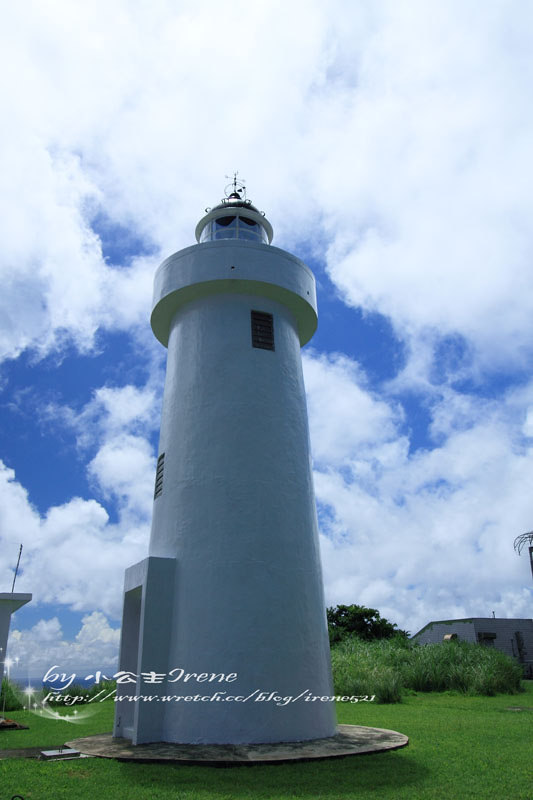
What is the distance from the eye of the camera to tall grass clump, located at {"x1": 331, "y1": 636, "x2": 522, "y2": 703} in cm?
1589

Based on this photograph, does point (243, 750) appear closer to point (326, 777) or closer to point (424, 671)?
point (326, 777)

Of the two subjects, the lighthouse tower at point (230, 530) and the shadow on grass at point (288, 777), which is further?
the lighthouse tower at point (230, 530)

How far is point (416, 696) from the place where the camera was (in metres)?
16.3

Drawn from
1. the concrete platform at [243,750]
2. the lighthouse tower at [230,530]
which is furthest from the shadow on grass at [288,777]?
the lighthouse tower at [230,530]

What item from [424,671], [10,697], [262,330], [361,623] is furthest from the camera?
[361,623]

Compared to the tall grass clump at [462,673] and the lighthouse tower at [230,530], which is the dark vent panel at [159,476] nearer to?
the lighthouse tower at [230,530]

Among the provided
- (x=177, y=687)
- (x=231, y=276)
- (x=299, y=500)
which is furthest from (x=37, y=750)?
(x=231, y=276)

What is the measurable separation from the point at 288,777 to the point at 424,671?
42.8 ft

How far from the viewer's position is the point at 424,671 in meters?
17.8

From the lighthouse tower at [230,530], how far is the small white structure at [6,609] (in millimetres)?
4106

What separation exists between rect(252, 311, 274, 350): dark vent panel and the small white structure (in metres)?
8.26

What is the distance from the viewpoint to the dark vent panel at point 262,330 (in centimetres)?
1067

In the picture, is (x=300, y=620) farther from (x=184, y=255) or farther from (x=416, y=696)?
(x=416, y=696)

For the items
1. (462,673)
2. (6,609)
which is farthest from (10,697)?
(462,673)
